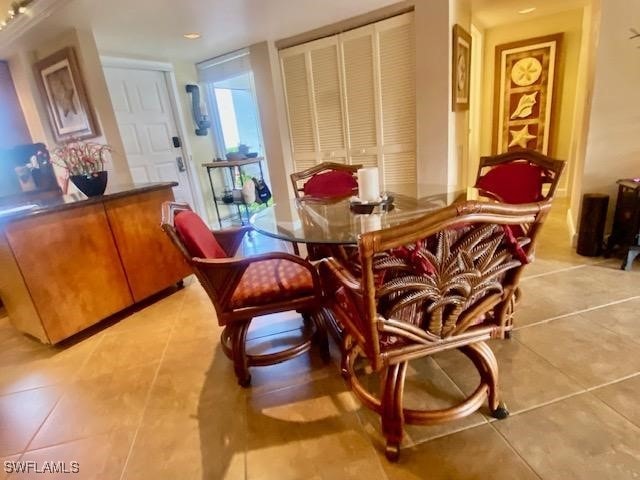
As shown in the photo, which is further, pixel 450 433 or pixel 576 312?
pixel 576 312

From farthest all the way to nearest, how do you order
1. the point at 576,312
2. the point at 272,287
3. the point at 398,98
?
1. the point at 398,98
2. the point at 576,312
3. the point at 272,287

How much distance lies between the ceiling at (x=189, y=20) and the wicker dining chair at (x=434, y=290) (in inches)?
106

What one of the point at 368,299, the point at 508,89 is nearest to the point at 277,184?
the point at 508,89

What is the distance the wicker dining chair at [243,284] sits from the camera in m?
1.38

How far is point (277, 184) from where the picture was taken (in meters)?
4.22

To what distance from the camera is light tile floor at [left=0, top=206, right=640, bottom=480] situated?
1.15m

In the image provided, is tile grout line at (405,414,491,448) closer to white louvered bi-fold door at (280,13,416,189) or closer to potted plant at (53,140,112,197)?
white louvered bi-fold door at (280,13,416,189)

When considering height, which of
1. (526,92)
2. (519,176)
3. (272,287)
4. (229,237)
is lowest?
(272,287)

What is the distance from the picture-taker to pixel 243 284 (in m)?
1.55

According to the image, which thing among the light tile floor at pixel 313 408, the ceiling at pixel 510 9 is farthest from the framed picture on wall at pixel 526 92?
the light tile floor at pixel 313 408

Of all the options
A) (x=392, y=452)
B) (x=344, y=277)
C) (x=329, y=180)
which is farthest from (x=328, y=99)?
(x=392, y=452)

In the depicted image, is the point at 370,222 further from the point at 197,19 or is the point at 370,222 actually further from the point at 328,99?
the point at 197,19

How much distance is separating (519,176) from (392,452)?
168 cm

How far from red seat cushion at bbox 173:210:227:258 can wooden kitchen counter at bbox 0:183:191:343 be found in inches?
42.3
